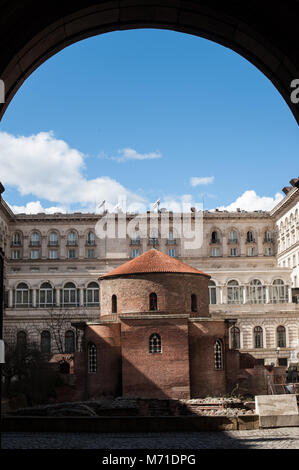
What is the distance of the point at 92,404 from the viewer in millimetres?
36875

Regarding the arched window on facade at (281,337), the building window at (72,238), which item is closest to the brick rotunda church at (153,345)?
the arched window on facade at (281,337)

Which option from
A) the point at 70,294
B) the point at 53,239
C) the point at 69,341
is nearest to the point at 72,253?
the point at 53,239

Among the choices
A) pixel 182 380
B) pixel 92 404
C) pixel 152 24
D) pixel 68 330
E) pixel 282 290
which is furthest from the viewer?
pixel 282 290

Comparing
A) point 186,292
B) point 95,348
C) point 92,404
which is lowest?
point 92,404

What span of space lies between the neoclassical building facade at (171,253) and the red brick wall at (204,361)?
21.6 m

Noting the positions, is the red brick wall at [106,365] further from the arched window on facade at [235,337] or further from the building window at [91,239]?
the building window at [91,239]

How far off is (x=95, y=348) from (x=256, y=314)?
2641 cm

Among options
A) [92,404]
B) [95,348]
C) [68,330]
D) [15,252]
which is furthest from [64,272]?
[92,404]

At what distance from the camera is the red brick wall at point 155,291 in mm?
46594

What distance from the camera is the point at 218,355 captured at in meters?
44.4

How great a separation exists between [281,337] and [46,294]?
1003 inches

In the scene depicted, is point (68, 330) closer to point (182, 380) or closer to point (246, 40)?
point (182, 380)

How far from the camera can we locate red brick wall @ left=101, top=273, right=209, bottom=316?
46.6 meters

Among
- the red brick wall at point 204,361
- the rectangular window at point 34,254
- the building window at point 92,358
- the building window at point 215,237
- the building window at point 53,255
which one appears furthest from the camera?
the building window at point 53,255
